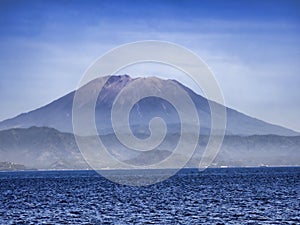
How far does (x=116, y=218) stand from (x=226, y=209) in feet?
41.3

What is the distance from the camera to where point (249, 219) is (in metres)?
57.4

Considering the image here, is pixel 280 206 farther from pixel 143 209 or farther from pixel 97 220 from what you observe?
pixel 97 220

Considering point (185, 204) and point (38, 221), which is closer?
point (38, 221)

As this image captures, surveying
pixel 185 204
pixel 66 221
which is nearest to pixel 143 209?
pixel 185 204

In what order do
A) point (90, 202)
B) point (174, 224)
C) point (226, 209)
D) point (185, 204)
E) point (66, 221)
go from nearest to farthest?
1. point (174, 224)
2. point (66, 221)
3. point (226, 209)
4. point (185, 204)
5. point (90, 202)

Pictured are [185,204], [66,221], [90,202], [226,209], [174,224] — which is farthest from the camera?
[90,202]

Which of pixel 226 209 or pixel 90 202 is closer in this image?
pixel 226 209

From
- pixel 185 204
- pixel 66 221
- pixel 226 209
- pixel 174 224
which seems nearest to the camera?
pixel 174 224

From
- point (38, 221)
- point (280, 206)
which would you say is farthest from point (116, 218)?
point (280, 206)

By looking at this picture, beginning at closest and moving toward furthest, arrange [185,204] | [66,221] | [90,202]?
1. [66,221]
2. [185,204]
3. [90,202]

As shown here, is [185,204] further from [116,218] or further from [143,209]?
[116,218]

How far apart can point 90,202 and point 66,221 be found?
866 inches

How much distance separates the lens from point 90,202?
80.7 metres

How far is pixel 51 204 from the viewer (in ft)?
257
